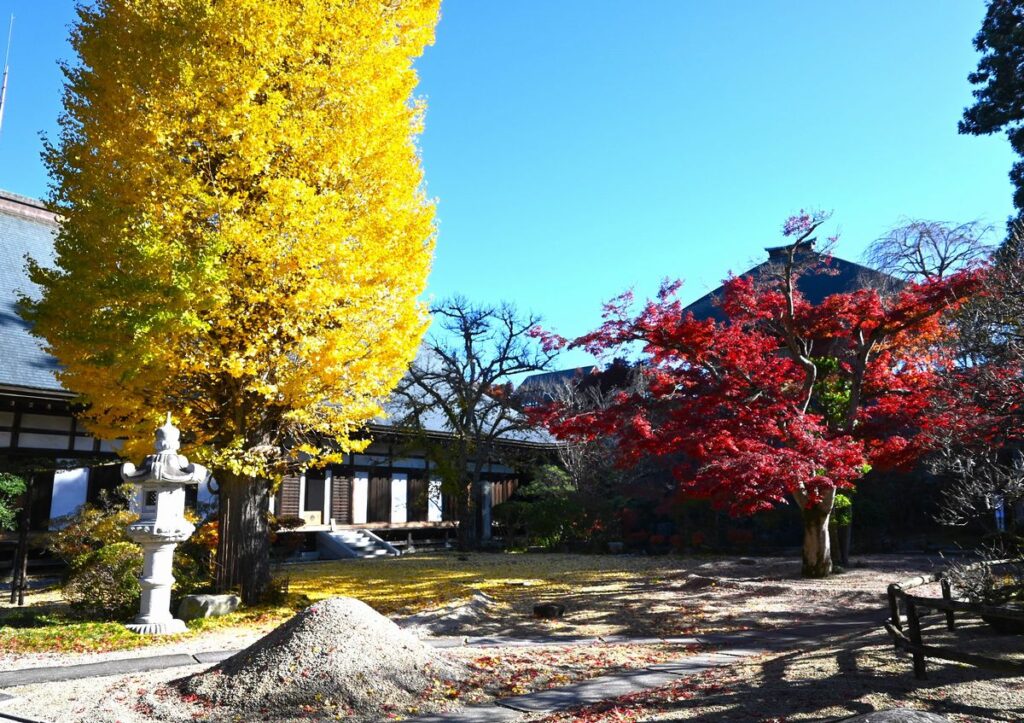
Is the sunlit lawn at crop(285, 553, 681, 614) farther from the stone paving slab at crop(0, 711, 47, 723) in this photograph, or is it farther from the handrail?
the handrail

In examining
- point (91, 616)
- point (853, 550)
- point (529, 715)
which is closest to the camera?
point (529, 715)

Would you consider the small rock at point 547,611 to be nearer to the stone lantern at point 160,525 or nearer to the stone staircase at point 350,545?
the stone lantern at point 160,525

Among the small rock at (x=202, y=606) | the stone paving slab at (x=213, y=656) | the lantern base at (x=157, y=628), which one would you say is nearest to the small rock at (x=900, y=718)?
the stone paving slab at (x=213, y=656)

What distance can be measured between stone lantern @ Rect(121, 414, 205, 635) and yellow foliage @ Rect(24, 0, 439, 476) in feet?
A: 1.55

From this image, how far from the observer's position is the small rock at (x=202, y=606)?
9.84 m

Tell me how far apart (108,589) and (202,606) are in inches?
52.1

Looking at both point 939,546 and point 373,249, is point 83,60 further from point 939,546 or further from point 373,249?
point 939,546

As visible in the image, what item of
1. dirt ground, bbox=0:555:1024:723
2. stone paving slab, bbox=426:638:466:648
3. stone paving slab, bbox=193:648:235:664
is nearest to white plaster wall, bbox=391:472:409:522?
dirt ground, bbox=0:555:1024:723

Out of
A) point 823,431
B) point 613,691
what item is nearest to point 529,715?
point 613,691

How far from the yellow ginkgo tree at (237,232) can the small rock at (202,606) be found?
61 centimetres

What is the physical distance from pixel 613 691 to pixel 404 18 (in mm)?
10300

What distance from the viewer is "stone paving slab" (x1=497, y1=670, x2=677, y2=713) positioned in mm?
5654

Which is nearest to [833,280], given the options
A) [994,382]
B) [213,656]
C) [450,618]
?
[994,382]

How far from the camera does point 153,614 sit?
363 inches
